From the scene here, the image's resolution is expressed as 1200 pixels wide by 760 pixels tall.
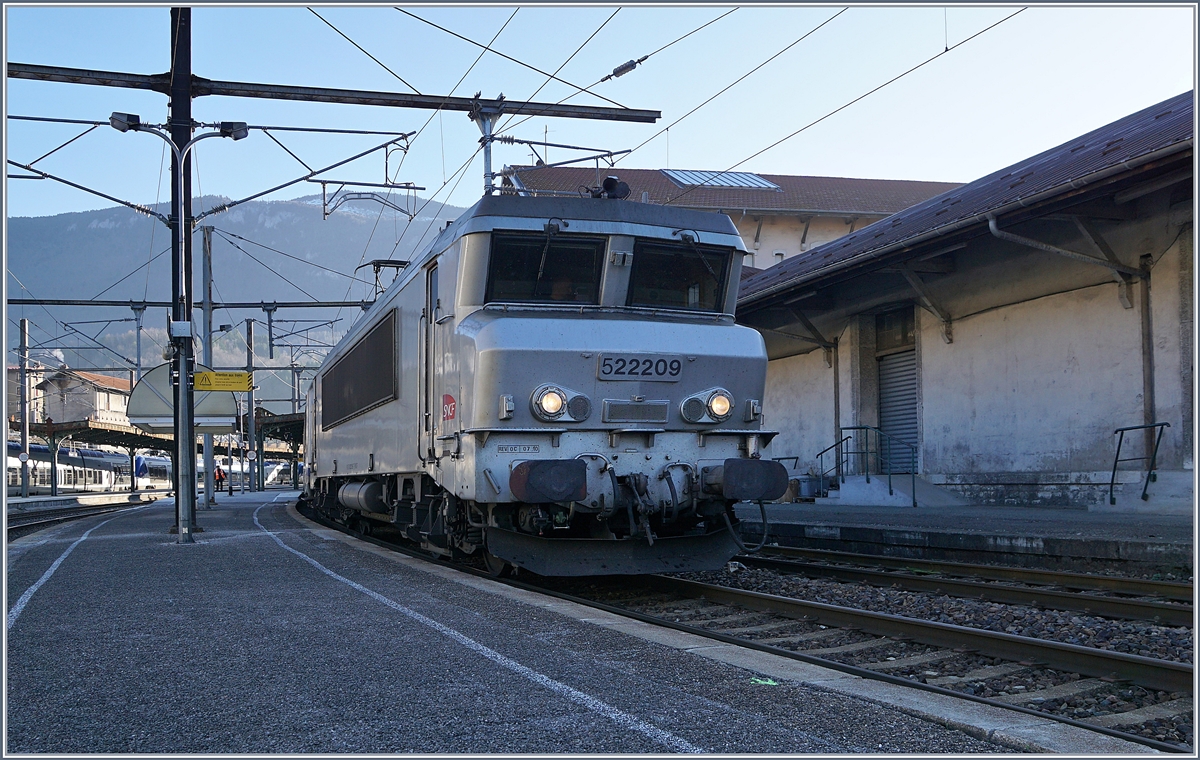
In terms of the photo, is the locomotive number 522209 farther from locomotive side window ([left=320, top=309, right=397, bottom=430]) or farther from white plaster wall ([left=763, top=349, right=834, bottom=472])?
white plaster wall ([left=763, top=349, right=834, bottom=472])

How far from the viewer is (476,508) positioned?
9047 millimetres

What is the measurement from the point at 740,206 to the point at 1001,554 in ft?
94.0

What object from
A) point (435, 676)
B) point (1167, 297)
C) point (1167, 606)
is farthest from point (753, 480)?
point (1167, 297)

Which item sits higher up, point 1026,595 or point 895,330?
point 895,330

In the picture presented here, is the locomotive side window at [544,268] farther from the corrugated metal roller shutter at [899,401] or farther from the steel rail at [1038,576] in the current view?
the corrugated metal roller shutter at [899,401]

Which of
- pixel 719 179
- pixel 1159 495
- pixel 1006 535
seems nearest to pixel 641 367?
pixel 1006 535

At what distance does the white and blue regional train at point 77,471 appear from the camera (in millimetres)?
49281

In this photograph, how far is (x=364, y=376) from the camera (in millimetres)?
13820

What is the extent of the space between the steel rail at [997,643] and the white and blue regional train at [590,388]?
0.93 m

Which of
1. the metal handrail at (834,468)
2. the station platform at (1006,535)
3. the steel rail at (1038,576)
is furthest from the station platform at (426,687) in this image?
the metal handrail at (834,468)

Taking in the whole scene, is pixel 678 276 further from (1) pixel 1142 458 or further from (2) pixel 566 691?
(1) pixel 1142 458

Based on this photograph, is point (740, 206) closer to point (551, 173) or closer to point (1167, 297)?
point (551, 173)

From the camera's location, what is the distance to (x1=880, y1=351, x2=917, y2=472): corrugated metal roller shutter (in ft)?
Answer: 68.7

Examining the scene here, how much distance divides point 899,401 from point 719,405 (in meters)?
13.5
